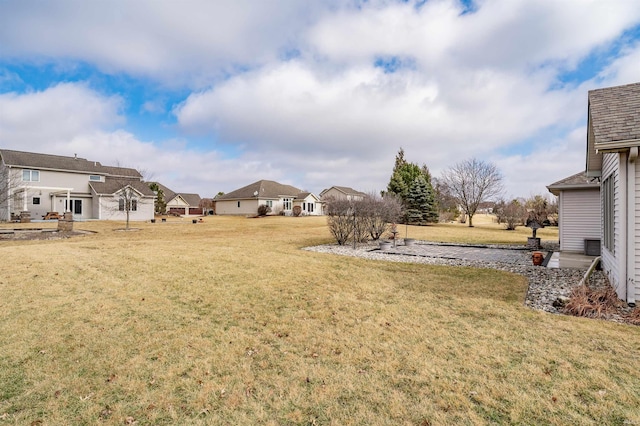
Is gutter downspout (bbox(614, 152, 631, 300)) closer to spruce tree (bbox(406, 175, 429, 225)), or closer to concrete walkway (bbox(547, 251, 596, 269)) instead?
concrete walkway (bbox(547, 251, 596, 269))

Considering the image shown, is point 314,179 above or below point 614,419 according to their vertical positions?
above

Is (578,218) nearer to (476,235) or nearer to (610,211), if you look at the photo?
(610,211)

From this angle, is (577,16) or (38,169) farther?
(38,169)

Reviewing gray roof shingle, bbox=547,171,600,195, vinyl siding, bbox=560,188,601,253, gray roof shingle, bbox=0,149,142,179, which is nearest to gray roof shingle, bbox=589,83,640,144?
gray roof shingle, bbox=547,171,600,195

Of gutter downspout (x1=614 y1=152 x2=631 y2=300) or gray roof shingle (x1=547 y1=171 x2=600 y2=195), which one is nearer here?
gutter downspout (x1=614 y1=152 x2=631 y2=300)

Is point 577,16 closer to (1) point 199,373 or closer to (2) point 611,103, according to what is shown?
(2) point 611,103

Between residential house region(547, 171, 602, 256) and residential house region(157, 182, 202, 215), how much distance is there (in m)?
55.6

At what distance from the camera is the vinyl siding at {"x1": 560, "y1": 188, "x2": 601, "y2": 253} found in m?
12.7

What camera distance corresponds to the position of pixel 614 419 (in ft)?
8.82

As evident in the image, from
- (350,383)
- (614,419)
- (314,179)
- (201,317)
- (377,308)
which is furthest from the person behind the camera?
(314,179)

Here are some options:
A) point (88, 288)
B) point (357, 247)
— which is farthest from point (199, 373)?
point (357, 247)

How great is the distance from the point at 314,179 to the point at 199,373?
62.3 m

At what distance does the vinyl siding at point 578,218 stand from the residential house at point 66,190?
104 ft

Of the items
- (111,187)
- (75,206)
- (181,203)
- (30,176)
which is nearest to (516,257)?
(111,187)
